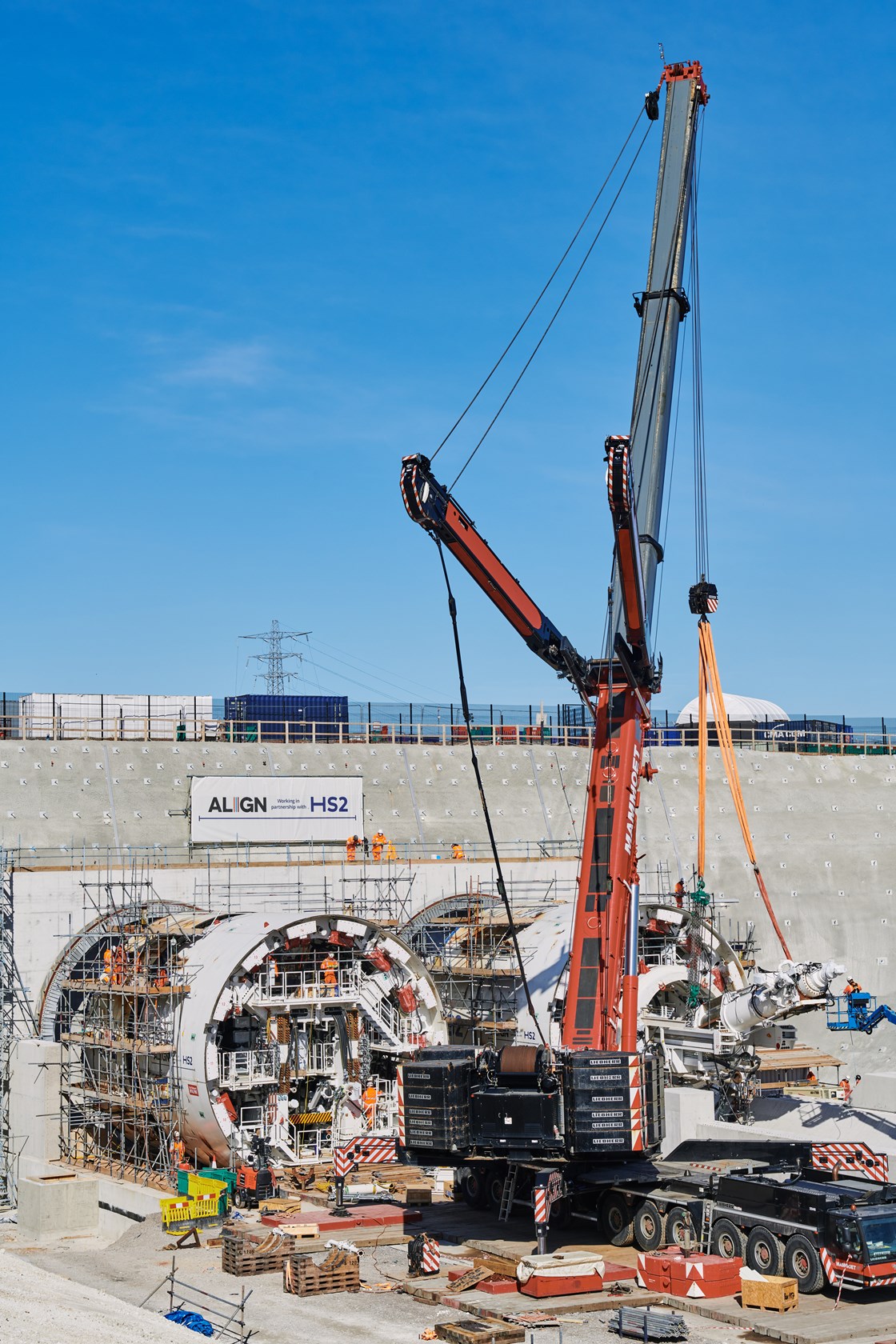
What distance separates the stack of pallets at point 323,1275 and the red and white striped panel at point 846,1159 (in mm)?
8742

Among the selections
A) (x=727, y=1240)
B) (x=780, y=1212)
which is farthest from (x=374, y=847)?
(x=780, y=1212)

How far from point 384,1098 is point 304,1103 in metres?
2.01

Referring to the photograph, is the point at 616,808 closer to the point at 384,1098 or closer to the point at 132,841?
the point at 384,1098

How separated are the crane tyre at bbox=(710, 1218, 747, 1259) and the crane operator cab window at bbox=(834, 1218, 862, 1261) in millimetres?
1956

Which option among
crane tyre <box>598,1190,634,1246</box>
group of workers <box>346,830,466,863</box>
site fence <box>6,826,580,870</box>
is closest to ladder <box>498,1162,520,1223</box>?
crane tyre <box>598,1190,634,1246</box>

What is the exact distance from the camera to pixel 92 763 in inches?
1874

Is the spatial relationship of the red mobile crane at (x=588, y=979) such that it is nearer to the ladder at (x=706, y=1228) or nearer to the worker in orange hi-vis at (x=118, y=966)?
the ladder at (x=706, y=1228)

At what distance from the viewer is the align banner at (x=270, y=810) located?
47906 millimetres

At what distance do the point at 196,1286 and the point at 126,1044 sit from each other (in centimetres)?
1070

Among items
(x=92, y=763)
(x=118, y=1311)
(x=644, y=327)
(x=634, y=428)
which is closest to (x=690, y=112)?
(x=644, y=327)

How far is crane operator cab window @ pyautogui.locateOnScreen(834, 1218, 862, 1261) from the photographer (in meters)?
24.0

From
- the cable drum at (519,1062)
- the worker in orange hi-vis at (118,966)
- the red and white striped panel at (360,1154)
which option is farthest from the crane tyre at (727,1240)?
the worker in orange hi-vis at (118,966)

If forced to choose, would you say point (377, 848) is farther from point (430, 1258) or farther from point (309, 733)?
point (430, 1258)

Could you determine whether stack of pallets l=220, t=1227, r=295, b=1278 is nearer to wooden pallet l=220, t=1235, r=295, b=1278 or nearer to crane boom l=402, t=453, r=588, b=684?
wooden pallet l=220, t=1235, r=295, b=1278
